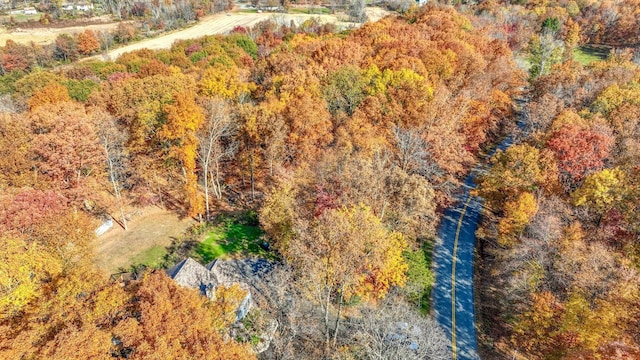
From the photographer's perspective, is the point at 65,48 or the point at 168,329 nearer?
the point at 168,329

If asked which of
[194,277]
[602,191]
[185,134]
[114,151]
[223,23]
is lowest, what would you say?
[223,23]

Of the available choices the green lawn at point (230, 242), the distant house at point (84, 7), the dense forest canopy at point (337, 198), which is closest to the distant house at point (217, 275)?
the dense forest canopy at point (337, 198)

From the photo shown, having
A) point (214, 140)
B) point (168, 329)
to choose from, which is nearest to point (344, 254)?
point (168, 329)

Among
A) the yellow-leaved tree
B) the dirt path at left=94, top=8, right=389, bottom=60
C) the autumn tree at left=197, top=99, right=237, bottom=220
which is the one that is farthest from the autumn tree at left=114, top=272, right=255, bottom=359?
the dirt path at left=94, top=8, right=389, bottom=60

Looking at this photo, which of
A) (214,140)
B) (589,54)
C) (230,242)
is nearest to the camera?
(230,242)

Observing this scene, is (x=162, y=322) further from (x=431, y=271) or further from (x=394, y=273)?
(x=431, y=271)

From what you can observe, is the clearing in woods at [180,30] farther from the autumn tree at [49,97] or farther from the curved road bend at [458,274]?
the curved road bend at [458,274]

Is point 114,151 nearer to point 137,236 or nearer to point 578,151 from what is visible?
point 137,236
